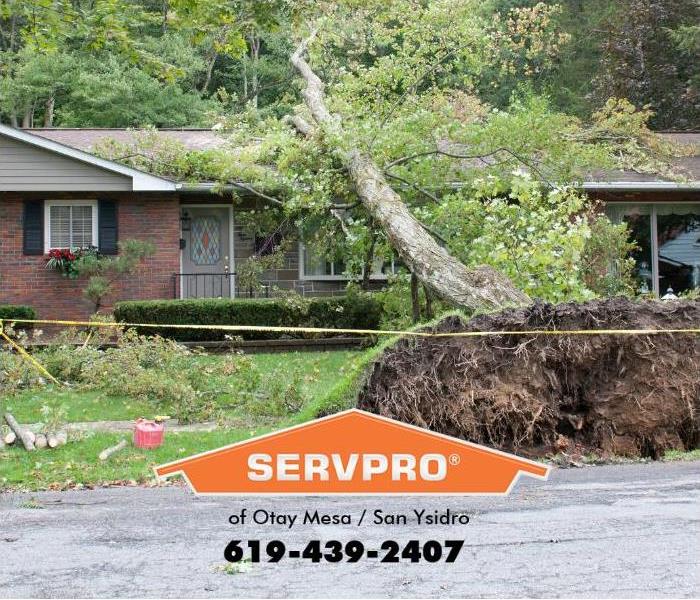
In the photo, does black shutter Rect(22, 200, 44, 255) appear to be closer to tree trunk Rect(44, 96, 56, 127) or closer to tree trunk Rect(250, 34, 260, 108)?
tree trunk Rect(44, 96, 56, 127)

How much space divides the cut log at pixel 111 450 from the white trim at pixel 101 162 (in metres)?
9.81

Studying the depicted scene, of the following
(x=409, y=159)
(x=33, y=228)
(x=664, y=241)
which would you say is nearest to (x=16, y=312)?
(x=33, y=228)

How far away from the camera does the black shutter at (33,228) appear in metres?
18.9

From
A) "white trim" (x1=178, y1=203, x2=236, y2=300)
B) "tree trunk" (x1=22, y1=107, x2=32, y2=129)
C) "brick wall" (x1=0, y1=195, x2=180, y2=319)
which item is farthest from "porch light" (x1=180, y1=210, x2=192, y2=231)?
"tree trunk" (x1=22, y1=107, x2=32, y2=129)

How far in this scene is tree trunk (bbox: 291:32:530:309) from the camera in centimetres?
1014

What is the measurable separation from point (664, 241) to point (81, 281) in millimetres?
12544

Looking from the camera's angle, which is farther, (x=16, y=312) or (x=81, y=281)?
(x=81, y=281)

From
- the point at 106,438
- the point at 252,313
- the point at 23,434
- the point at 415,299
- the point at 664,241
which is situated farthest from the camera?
the point at 664,241

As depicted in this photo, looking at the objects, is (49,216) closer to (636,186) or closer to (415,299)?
(415,299)

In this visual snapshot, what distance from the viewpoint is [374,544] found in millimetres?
5461

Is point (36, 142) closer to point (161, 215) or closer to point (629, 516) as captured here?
point (161, 215)

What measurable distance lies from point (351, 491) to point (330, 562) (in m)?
0.78

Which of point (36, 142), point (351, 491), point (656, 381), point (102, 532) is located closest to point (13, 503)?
point (102, 532)

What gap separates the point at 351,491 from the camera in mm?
4441
